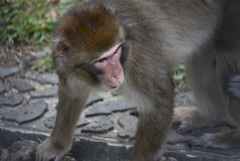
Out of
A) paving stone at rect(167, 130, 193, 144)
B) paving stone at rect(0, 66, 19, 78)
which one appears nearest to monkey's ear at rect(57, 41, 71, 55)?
paving stone at rect(167, 130, 193, 144)

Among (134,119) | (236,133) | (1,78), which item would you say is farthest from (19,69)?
(236,133)

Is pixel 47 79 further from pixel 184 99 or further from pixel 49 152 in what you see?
pixel 184 99

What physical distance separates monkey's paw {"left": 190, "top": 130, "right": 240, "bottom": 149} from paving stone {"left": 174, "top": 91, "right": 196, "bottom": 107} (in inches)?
36.2

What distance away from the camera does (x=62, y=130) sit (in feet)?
15.0

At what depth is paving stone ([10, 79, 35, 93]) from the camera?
5.91 meters

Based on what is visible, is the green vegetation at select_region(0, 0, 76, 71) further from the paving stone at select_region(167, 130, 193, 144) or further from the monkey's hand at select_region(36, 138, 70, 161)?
the paving stone at select_region(167, 130, 193, 144)

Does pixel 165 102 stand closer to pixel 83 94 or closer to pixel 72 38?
pixel 83 94

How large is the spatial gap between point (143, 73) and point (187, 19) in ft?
3.35

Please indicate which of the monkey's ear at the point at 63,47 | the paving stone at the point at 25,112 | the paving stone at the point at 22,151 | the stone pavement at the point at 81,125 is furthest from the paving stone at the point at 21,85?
the monkey's ear at the point at 63,47

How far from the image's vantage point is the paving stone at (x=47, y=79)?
612 centimetres

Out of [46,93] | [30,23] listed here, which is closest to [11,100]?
[46,93]

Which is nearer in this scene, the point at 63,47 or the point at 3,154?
the point at 63,47

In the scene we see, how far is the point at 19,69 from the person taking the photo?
6348 millimetres

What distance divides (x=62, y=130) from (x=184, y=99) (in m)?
2.07
